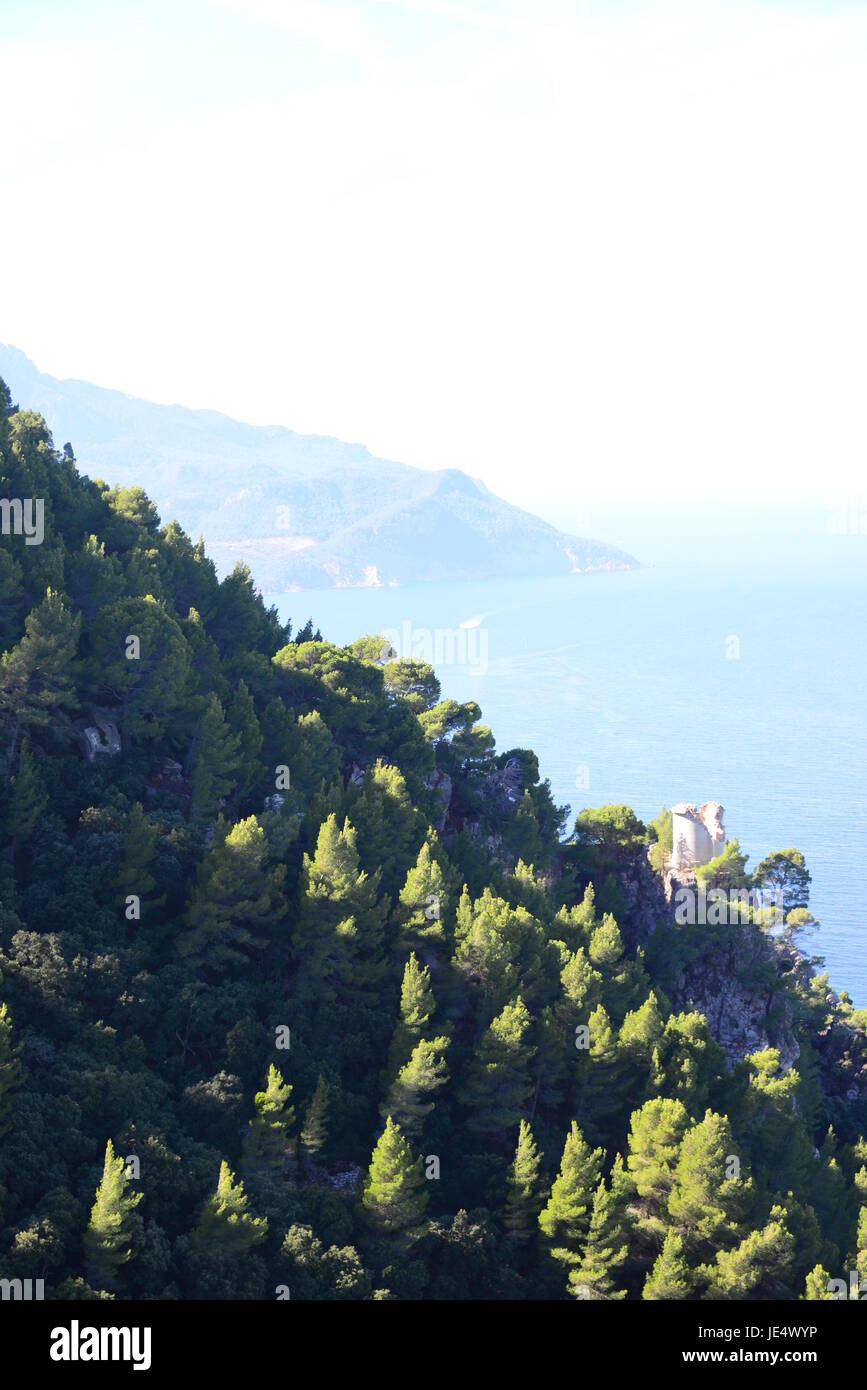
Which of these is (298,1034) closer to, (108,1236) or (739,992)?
(108,1236)

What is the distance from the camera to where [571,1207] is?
→ 36594mm

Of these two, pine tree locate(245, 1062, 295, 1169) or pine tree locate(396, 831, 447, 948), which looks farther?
pine tree locate(396, 831, 447, 948)

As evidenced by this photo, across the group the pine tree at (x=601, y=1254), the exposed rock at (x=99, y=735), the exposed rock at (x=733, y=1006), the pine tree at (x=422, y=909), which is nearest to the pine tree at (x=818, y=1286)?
the pine tree at (x=601, y=1254)

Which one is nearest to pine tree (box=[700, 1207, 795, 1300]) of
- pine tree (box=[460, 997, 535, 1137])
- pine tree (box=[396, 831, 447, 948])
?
pine tree (box=[460, 997, 535, 1137])

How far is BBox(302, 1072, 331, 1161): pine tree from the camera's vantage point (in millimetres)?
36375

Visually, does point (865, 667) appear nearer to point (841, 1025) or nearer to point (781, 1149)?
point (841, 1025)

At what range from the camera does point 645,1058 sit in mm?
42625

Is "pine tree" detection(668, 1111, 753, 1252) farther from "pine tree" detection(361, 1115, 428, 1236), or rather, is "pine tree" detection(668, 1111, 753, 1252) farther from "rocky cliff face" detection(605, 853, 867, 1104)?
"rocky cliff face" detection(605, 853, 867, 1104)

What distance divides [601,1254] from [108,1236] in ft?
41.9

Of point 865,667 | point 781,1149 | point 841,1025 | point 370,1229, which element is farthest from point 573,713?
point 370,1229

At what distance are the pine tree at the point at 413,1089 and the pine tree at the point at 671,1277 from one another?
703 cm

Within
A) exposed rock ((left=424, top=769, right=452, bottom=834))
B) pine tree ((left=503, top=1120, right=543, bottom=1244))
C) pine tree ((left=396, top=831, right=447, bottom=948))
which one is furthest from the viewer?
exposed rock ((left=424, top=769, right=452, bottom=834))

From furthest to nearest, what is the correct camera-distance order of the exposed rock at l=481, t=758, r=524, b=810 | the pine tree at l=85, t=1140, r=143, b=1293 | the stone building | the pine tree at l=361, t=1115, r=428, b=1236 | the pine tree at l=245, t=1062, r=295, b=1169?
the stone building, the exposed rock at l=481, t=758, r=524, b=810, the pine tree at l=245, t=1062, r=295, b=1169, the pine tree at l=361, t=1115, r=428, b=1236, the pine tree at l=85, t=1140, r=143, b=1293

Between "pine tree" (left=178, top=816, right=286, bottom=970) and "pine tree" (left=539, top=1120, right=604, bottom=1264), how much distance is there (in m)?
11.1
